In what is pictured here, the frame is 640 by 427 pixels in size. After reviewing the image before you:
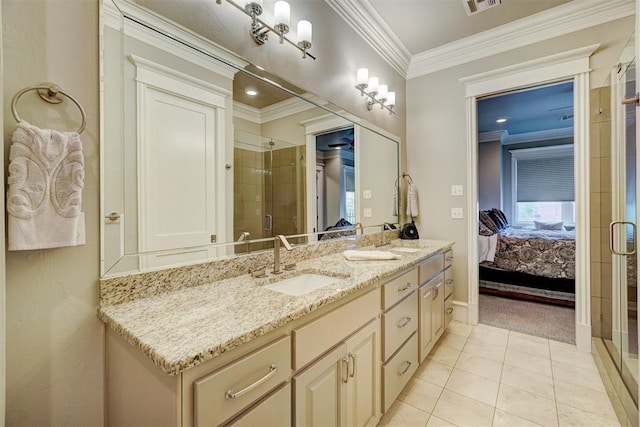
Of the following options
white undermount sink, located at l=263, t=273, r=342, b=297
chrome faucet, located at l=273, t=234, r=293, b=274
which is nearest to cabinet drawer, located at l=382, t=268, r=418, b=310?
white undermount sink, located at l=263, t=273, r=342, b=297

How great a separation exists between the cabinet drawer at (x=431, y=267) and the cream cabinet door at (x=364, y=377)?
26.5 inches

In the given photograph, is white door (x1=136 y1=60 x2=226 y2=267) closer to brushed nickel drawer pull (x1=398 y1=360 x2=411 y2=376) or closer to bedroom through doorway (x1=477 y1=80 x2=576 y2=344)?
brushed nickel drawer pull (x1=398 y1=360 x2=411 y2=376)

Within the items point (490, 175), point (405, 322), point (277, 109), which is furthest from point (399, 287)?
point (490, 175)

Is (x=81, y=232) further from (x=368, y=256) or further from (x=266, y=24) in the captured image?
(x=368, y=256)

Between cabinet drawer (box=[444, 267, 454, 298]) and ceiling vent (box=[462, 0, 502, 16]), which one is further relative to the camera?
cabinet drawer (box=[444, 267, 454, 298])

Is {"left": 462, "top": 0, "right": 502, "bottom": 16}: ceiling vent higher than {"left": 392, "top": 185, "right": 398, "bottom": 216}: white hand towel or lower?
higher

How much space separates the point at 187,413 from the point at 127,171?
832mm

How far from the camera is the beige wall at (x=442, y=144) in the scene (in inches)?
109

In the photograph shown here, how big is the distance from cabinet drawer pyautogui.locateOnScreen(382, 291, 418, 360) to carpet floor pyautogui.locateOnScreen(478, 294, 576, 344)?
59.7 inches

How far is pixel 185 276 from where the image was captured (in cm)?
114

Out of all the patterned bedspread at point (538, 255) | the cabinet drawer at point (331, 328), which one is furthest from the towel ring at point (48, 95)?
the patterned bedspread at point (538, 255)

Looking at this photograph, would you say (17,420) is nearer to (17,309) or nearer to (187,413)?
(17,309)

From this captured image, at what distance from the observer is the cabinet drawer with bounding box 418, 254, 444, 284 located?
6.18 feet

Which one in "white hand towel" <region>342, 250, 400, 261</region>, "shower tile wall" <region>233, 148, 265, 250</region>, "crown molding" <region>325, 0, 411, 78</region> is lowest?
"white hand towel" <region>342, 250, 400, 261</region>
